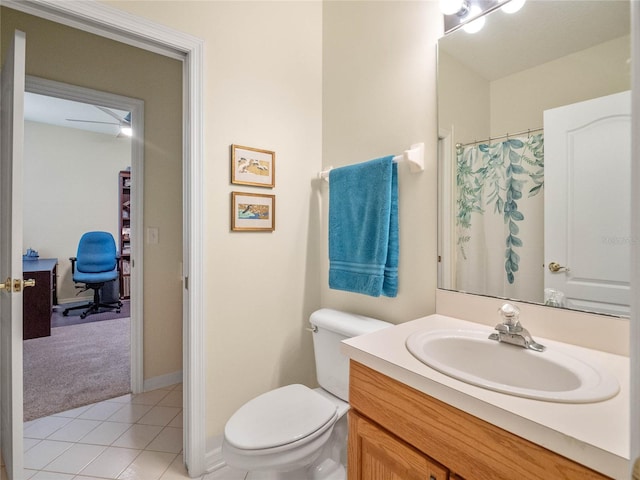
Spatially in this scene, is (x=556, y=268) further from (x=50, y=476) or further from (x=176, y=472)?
(x=50, y=476)

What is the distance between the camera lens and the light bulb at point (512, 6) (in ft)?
3.60

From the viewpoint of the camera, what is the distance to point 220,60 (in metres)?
1.53

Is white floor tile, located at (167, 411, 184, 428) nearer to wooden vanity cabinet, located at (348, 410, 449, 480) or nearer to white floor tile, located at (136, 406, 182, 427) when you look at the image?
white floor tile, located at (136, 406, 182, 427)

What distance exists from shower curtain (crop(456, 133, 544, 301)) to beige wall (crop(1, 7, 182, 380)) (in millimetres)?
2082

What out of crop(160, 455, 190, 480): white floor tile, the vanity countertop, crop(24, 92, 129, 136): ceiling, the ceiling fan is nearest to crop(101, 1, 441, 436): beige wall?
crop(160, 455, 190, 480): white floor tile

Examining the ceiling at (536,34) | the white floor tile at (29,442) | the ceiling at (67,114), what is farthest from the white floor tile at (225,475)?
the ceiling at (67,114)

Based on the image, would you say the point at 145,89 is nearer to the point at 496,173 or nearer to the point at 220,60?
the point at 220,60

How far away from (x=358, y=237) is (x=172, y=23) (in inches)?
50.1

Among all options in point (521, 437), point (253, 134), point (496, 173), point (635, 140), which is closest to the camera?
point (635, 140)

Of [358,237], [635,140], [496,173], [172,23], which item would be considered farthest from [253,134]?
[635,140]

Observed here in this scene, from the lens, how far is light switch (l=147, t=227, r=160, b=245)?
234 centimetres

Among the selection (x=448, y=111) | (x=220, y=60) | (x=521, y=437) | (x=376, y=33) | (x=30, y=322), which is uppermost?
(x=376, y=33)

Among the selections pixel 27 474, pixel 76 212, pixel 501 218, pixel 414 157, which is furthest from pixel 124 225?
pixel 501 218

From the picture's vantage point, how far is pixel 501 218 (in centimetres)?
115
